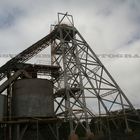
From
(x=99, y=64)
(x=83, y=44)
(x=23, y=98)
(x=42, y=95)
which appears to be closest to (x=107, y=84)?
(x=99, y=64)

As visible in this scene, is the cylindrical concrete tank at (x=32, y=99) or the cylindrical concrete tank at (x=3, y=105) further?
the cylindrical concrete tank at (x=3, y=105)

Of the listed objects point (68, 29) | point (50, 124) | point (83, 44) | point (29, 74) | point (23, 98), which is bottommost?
point (50, 124)

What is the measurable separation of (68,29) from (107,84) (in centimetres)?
803

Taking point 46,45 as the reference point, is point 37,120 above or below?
below

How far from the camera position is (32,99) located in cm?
2452

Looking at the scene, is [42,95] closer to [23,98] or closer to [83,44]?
[23,98]

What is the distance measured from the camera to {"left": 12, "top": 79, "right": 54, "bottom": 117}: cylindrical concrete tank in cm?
2423

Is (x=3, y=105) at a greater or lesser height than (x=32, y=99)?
lesser

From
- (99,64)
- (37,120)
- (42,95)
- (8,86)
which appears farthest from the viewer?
(99,64)

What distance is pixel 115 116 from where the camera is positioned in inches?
1019

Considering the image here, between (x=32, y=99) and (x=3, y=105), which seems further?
(x=3, y=105)

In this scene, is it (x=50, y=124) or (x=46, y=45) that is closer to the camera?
(x=50, y=124)

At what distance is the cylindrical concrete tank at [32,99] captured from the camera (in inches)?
954

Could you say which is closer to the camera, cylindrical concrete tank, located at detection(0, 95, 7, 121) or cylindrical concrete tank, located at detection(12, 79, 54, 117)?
cylindrical concrete tank, located at detection(12, 79, 54, 117)
